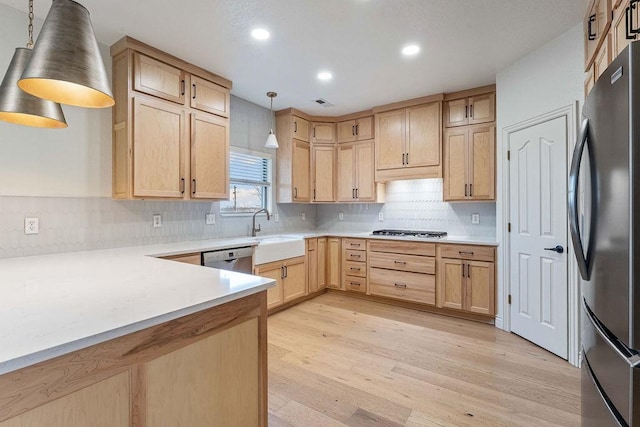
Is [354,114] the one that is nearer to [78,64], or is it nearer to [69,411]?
[78,64]

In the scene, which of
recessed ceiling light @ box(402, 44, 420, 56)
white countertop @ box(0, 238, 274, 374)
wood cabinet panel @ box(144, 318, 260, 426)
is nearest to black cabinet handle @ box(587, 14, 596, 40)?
recessed ceiling light @ box(402, 44, 420, 56)

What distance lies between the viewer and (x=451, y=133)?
149 inches

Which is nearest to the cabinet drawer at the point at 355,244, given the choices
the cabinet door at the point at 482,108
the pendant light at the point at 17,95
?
the cabinet door at the point at 482,108

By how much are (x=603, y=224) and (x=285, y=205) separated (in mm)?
3911

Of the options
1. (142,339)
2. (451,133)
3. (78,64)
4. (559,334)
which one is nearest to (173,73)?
(78,64)

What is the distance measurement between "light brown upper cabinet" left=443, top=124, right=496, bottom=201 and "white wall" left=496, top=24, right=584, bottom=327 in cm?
26

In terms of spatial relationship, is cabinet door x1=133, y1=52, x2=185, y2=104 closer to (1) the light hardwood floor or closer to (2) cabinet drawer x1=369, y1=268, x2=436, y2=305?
(1) the light hardwood floor

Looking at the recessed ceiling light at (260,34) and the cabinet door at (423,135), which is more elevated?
the recessed ceiling light at (260,34)

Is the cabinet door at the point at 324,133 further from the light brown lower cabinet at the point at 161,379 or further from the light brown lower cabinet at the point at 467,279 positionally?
the light brown lower cabinet at the point at 161,379

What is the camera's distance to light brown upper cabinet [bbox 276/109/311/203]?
4.38 meters

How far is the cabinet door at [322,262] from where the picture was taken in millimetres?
4391

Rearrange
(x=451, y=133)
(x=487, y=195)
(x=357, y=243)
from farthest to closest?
1. (x=357, y=243)
2. (x=451, y=133)
3. (x=487, y=195)

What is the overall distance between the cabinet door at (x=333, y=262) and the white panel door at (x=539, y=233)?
210 cm

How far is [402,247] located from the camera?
389 cm
